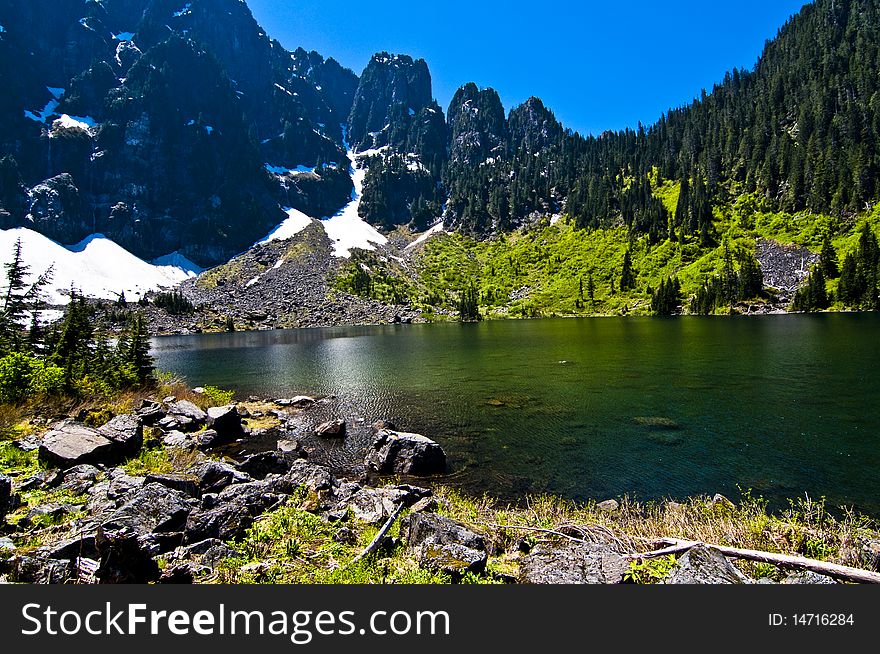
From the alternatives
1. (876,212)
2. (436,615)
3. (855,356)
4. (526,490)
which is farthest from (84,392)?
(876,212)

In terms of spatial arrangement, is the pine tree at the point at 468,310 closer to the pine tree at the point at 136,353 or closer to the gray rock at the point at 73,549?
the pine tree at the point at 136,353

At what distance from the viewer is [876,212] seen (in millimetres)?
142625

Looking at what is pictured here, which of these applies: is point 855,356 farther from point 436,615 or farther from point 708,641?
point 436,615

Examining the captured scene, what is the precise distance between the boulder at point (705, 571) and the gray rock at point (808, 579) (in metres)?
0.99

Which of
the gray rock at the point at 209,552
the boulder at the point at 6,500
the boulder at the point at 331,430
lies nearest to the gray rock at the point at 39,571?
the gray rock at the point at 209,552

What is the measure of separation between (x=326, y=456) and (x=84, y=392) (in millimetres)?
16581

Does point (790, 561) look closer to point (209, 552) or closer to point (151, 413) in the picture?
point (209, 552)

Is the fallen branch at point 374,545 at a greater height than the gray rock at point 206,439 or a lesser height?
greater

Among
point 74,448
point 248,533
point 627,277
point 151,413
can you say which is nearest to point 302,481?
point 248,533

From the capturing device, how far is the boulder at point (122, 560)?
7680 millimetres

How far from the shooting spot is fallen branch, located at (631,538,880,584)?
7984mm

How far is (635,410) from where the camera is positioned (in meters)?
31.0

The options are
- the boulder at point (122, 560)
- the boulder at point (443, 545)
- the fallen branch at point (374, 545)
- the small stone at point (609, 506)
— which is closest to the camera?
the boulder at point (122, 560)

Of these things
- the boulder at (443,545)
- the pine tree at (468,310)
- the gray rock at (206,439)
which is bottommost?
the gray rock at (206,439)
